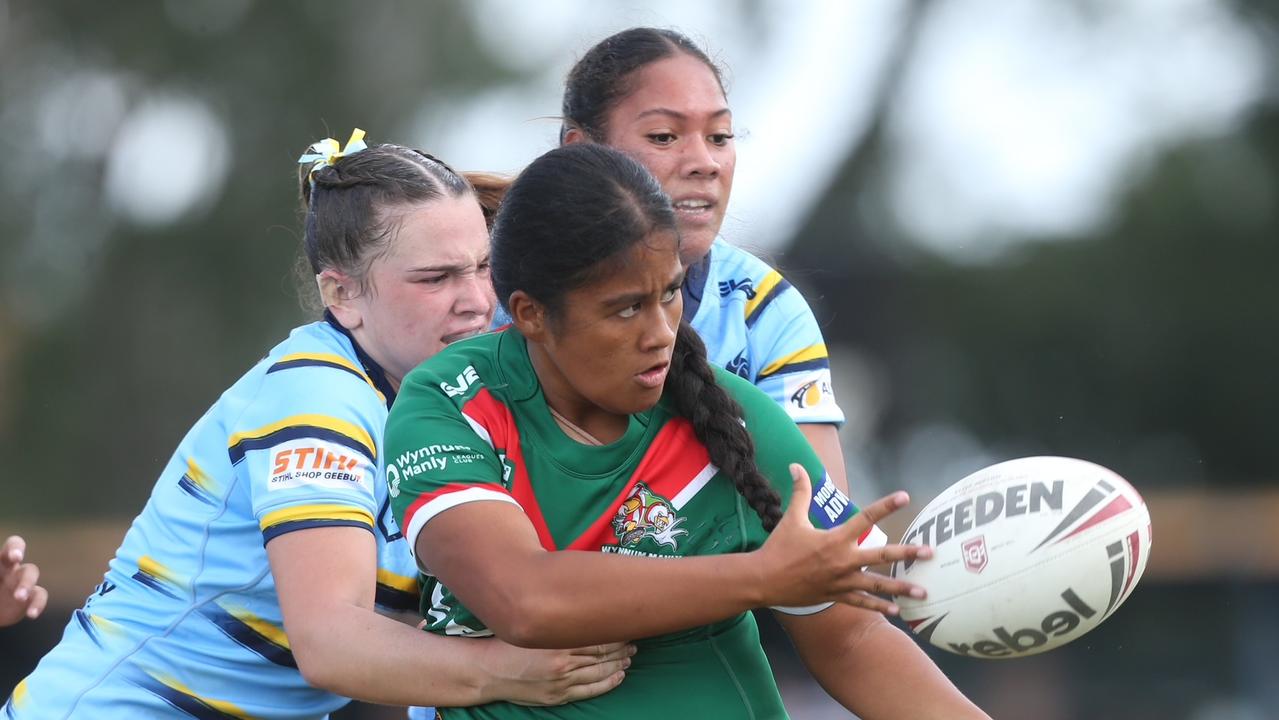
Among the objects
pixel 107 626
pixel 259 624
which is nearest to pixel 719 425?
pixel 259 624

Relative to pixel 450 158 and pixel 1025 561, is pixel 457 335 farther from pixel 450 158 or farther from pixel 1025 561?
pixel 450 158

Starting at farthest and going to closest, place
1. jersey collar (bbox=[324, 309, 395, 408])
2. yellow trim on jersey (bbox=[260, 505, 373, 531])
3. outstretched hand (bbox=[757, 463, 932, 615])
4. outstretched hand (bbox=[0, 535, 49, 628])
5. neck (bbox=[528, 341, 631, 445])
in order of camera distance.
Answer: outstretched hand (bbox=[0, 535, 49, 628])
jersey collar (bbox=[324, 309, 395, 408])
yellow trim on jersey (bbox=[260, 505, 373, 531])
neck (bbox=[528, 341, 631, 445])
outstretched hand (bbox=[757, 463, 932, 615])

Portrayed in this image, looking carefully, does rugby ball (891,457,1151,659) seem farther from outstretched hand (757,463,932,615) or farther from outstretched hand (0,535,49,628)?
outstretched hand (0,535,49,628)

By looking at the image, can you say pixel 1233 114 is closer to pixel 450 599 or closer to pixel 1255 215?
pixel 1255 215

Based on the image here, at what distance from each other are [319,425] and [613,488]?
0.75 meters

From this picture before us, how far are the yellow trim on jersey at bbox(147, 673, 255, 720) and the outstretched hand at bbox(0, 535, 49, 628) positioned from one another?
2.26 ft

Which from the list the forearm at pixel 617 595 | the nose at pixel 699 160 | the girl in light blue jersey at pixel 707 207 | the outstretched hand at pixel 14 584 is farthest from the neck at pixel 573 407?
the outstretched hand at pixel 14 584

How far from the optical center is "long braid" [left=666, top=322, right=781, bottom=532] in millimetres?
2918

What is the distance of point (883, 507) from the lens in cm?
263

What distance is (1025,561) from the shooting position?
3.03m

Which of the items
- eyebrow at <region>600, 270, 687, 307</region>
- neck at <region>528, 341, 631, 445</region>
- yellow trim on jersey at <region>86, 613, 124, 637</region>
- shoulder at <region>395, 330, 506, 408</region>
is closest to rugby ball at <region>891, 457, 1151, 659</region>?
neck at <region>528, 341, 631, 445</region>

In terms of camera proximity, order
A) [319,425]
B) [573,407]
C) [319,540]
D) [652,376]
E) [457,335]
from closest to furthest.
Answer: [652,376] < [573,407] < [319,540] < [319,425] < [457,335]

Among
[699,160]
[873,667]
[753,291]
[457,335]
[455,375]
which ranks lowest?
[873,667]

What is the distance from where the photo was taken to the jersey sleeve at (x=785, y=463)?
Result: 2.91m
